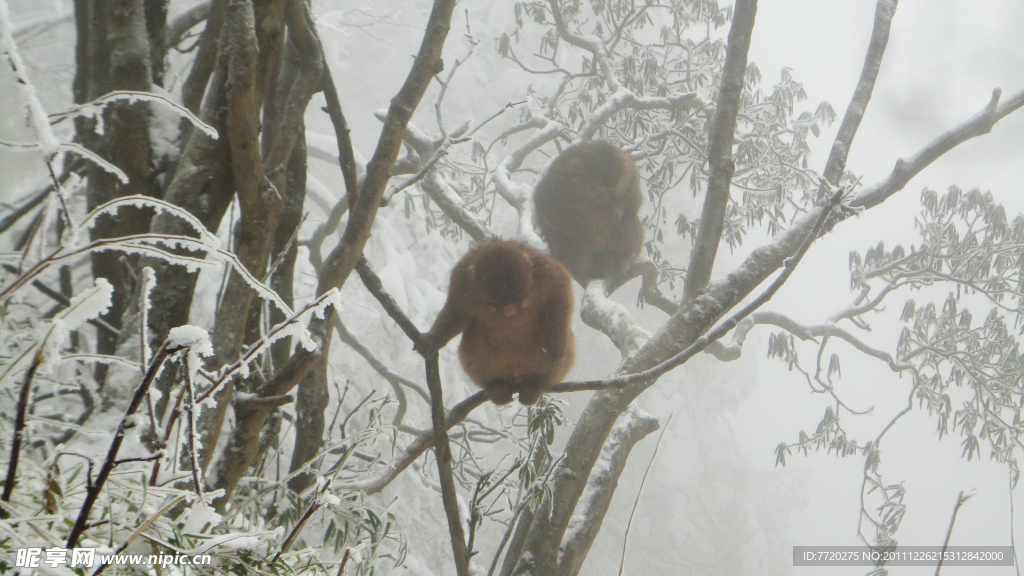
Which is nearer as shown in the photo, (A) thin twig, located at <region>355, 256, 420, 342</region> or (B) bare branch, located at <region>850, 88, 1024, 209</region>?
(A) thin twig, located at <region>355, 256, 420, 342</region>

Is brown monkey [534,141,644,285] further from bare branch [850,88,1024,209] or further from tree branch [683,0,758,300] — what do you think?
bare branch [850,88,1024,209]

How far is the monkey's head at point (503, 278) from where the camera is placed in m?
1.70

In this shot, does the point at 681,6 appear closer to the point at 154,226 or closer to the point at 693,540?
the point at 154,226

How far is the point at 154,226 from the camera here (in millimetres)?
1168

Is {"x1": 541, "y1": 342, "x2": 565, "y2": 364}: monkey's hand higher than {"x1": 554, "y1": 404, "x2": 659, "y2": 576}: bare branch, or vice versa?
{"x1": 541, "y1": 342, "x2": 565, "y2": 364}: monkey's hand

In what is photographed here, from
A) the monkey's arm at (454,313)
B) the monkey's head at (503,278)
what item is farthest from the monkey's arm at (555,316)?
the monkey's arm at (454,313)

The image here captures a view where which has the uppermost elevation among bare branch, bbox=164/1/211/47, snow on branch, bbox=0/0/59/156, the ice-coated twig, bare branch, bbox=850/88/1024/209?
bare branch, bbox=850/88/1024/209

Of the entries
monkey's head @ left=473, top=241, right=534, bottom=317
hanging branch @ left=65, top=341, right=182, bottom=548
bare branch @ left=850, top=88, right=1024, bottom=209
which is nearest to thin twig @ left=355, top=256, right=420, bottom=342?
monkey's head @ left=473, top=241, right=534, bottom=317

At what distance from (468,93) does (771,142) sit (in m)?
11.0

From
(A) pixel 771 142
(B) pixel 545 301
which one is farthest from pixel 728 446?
(B) pixel 545 301

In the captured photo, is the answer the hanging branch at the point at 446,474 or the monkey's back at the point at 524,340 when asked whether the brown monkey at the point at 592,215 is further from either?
the hanging branch at the point at 446,474

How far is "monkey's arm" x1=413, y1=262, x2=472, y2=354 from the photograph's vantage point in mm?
1821

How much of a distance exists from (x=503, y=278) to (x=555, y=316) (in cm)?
27

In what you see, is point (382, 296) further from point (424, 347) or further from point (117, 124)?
point (117, 124)
